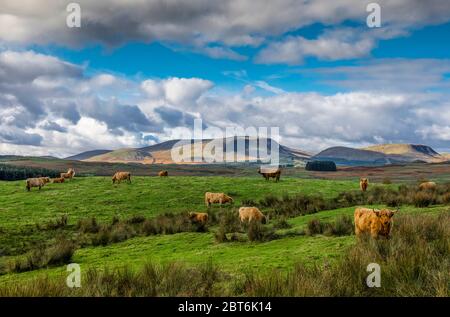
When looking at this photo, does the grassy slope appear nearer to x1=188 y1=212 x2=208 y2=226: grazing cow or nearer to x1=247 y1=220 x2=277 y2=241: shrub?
x1=247 y1=220 x2=277 y2=241: shrub

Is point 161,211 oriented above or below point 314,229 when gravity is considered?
below

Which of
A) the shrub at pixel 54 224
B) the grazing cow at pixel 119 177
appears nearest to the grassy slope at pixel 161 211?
the shrub at pixel 54 224

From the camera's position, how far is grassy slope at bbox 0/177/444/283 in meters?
12.7

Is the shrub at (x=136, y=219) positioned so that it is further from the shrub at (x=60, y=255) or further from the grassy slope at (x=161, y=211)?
the shrub at (x=60, y=255)

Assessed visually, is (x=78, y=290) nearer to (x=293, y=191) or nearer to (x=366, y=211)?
(x=366, y=211)

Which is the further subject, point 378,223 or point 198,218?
point 198,218

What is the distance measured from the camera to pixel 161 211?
3078 centimetres

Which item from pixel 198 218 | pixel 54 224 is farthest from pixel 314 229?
pixel 54 224

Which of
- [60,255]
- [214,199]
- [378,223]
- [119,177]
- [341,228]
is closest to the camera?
[378,223]

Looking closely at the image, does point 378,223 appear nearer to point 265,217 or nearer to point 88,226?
point 265,217

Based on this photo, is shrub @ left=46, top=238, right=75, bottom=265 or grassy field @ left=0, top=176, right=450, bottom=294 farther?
shrub @ left=46, top=238, right=75, bottom=265

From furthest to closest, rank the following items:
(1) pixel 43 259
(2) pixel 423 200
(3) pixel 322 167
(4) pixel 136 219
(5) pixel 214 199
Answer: (3) pixel 322 167 → (5) pixel 214 199 → (4) pixel 136 219 → (2) pixel 423 200 → (1) pixel 43 259

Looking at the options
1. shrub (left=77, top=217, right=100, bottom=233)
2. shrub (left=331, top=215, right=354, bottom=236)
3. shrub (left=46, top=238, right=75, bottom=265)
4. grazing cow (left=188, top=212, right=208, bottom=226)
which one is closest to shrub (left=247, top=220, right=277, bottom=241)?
shrub (left=331, top=215, right=354, bottom=236)

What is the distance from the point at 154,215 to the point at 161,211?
1379 millimetres
